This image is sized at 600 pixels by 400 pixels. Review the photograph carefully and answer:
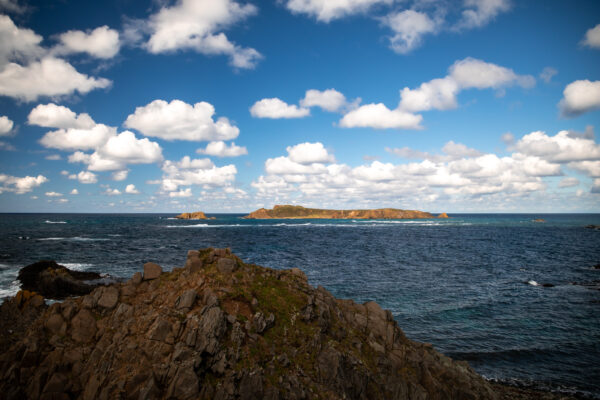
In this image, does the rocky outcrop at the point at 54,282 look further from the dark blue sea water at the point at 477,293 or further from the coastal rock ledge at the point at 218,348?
the coastal rock ledge at the point at 218,348

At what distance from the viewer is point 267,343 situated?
43.3 ft

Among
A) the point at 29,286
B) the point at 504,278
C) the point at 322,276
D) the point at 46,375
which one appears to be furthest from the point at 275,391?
the point at 504,278

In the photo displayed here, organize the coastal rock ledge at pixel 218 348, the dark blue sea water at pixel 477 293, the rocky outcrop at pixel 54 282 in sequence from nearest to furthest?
the coastal rock ledge at pixel 218 348 → the dark blue sea water at pixel 477 293 → the rocky outcrop at pixel 54 282

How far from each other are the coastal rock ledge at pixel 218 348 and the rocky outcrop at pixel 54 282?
23.4m

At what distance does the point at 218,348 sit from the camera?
12.4 metres

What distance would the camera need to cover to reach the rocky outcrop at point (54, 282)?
35178mm

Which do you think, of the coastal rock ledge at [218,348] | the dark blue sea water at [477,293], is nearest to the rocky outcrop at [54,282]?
the dark blue sea water at [477,293]

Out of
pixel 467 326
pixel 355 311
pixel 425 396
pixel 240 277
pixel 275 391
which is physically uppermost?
pixel 240 277

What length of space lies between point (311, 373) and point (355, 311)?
18.2 feet

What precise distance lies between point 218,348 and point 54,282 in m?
35.1

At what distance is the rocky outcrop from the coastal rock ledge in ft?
76.7

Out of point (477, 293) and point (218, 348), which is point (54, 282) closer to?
point (218, 348)

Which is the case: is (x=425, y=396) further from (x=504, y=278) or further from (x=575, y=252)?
(x=575, y=252)

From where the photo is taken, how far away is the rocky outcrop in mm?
35178
